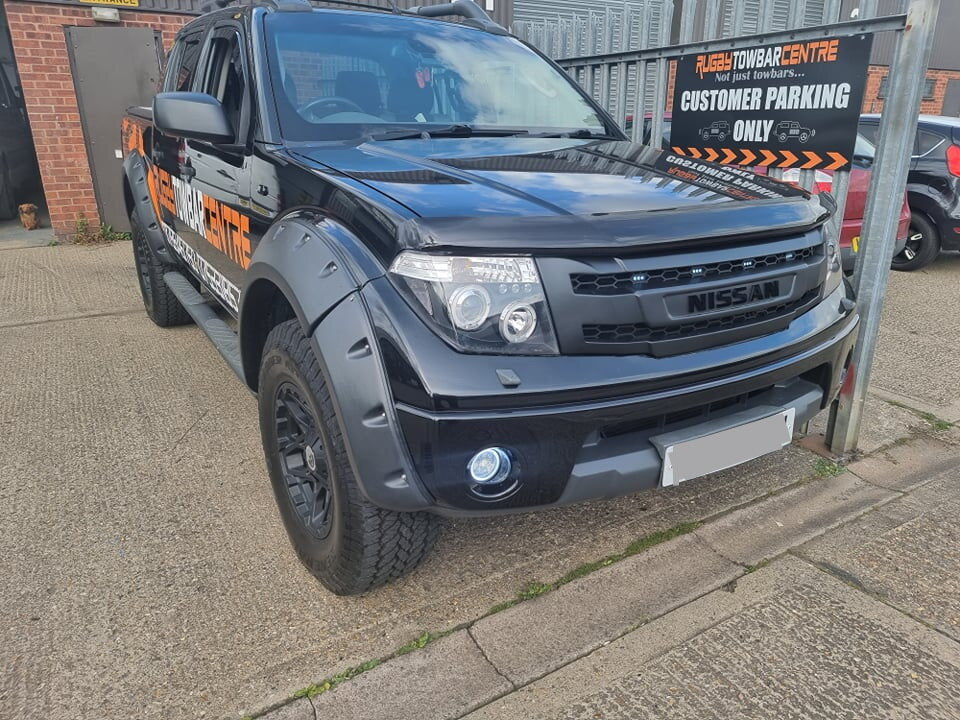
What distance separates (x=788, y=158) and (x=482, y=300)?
208 centimetres

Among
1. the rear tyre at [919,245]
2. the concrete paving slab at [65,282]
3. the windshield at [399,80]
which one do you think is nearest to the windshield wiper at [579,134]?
the windshield at [399,80]

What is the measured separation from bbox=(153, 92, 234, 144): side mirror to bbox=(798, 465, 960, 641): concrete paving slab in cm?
259

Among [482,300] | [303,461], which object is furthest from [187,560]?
[482,300]

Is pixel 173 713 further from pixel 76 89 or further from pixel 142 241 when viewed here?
pixel 76 89

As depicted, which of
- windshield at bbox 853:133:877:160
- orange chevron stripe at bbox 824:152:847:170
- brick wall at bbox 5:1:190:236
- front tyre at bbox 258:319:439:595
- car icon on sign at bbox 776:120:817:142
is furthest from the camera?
brick wall at bbox 5:1:190:236

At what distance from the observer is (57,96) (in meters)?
7.74

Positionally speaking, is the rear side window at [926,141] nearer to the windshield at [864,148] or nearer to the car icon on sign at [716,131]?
the windshield at [864,148]

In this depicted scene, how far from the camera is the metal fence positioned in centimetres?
270

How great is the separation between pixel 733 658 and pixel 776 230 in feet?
4.14

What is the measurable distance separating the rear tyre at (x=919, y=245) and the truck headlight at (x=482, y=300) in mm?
6633

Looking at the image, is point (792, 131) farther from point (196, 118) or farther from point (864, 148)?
point (864, 148)

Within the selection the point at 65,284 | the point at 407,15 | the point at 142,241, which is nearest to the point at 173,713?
the point at 407,15

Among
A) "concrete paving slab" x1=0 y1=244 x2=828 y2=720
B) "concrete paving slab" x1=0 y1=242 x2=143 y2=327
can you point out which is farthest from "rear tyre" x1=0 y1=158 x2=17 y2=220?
"concrete paving slab" x1=0 y1=244 x2=828 y2=720

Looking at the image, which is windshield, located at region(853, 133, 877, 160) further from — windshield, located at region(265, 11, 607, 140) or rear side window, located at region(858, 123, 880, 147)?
windshield, located at region(265, 11, 607, 140)
